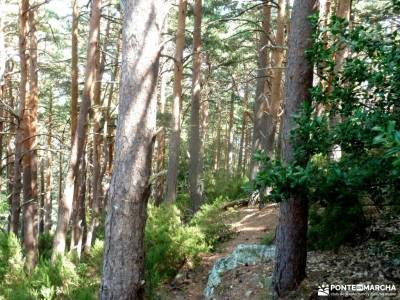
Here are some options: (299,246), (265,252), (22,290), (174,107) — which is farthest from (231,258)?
(174,107)

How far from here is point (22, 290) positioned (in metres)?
7.19

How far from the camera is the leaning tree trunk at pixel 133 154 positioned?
423 centimetres

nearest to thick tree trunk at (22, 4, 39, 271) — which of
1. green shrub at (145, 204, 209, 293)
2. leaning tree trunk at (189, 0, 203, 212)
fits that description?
green shrub at (145, 204, 209, 293)

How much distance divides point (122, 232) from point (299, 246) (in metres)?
2.60

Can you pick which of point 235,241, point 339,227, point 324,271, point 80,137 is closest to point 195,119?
point 80,137

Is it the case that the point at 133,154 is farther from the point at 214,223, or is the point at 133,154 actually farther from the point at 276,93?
the point at 276,93

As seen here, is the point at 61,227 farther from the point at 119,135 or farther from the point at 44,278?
the point at 119,135

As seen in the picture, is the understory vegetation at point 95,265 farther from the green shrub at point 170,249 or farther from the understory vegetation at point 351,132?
the understory vegetation at point 351,132

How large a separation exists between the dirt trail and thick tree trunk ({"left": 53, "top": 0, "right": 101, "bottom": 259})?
12.4ft

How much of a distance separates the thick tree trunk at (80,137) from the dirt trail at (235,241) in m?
3.79

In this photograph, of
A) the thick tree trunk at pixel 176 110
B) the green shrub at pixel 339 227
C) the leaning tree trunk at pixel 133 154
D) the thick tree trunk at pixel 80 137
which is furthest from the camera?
the thick tree trunk at pixel 176 110

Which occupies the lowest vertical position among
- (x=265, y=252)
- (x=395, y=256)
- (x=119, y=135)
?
(x=265, y=252)

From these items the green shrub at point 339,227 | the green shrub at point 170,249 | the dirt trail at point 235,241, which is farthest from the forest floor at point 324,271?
the green shrub at point 170,249

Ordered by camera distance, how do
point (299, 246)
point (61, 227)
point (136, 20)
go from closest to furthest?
point (136, 20) < point (299, 246) < point (61, 227)
